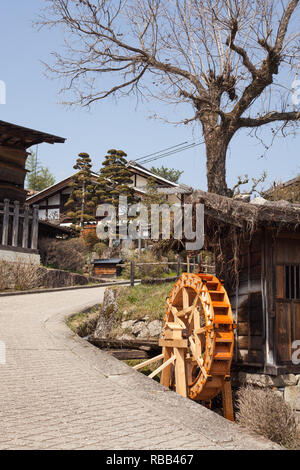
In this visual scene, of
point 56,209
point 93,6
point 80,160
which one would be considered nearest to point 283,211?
point 93,6

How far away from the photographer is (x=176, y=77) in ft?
40.2

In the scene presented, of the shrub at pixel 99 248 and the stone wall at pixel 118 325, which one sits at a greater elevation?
the shrub at pixel 99 248

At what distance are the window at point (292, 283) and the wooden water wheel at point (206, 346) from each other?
1.10m

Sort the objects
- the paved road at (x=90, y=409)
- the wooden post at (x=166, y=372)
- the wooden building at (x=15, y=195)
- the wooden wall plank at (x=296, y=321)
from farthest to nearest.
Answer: the wooden building at (x=15, y=195) → the wooden post at (x=166, y=372) → the wooden wall plank at (x=296, y=321) → the paved road at (x=90, y=409)

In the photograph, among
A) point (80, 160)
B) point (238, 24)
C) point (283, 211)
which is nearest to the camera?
point (283, 211)

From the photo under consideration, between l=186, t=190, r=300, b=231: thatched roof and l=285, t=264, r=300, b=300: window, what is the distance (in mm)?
809

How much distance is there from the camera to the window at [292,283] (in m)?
8.48

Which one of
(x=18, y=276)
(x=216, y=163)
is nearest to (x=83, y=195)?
(x=18, y=276)

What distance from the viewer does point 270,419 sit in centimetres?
621

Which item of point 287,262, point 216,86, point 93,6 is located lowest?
point 287,262

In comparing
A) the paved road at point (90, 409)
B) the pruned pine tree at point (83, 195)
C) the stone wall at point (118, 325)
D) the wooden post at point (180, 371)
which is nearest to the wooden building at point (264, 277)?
the wooden post at point (180, 371)

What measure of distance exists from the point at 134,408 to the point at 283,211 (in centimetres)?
443

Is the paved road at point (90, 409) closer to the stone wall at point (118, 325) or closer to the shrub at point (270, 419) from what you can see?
the shrub at point (270, 419)
